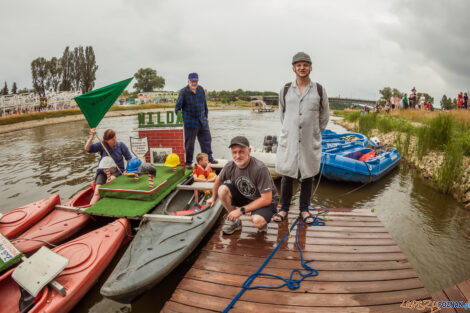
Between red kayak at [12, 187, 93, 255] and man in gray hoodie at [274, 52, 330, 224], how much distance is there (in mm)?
3241

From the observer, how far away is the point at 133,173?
4.46 m

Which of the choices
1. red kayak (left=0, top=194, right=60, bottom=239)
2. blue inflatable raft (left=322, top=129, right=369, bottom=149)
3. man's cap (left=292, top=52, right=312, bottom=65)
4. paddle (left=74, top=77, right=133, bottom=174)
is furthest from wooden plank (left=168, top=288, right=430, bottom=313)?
blue inflatable raft (left=322, top=129, right=369, bottom=149)

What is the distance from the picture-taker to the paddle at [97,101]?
4242 millimetres

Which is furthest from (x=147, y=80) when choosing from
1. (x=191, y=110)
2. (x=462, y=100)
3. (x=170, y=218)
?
(x=170, y=218)

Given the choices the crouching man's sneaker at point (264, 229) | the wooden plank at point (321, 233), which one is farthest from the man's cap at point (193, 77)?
the crouching man's sneaker at point (264, 229)

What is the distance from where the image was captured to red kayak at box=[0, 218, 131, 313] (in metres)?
2.31

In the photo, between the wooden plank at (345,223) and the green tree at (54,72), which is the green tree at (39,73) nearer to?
the green tree at (54,72)

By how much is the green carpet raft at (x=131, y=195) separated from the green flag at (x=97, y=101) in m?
1.21

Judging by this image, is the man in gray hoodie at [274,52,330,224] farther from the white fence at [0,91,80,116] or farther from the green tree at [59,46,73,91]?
the green tree at [59,46,73,91]

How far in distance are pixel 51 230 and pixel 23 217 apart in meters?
0.69

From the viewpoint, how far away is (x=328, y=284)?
246 cm

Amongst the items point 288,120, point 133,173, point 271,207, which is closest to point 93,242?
point 133,173

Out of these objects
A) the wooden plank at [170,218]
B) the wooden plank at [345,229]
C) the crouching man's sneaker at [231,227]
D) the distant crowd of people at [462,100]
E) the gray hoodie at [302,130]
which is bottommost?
the wooden plank at [345,229]

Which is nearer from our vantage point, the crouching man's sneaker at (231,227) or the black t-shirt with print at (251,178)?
the black t-shirt with print at (251,178)
